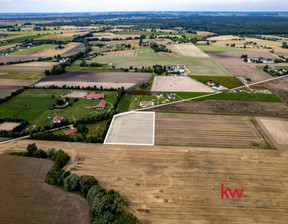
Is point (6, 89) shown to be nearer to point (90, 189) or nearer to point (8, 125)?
point (8, 125)

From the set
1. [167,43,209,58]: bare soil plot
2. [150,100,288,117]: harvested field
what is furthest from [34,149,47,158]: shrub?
[167,43,209,58]: bare soil plot

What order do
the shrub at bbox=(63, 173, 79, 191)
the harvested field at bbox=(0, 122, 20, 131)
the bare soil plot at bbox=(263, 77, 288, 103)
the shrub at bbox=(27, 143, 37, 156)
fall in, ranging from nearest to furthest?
1. the shrub at bbox=(63, 173, 79, 191)
2. the shrub at bbox=(27, 143, 37, 156)
3. the harvested field at bbox=(0, 122, 20, 131)
4. the bare soil plot at bbox=(263, 77, 288, 103)

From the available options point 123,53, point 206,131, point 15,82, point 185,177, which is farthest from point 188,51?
point 185,177

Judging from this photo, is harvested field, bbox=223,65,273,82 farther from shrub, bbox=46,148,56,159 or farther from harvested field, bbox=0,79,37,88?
harvested field, bbox=0,79,37,88

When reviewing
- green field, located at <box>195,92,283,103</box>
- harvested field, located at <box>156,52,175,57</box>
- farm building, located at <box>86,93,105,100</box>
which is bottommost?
green field, located at <box>195,92,283,103</box>

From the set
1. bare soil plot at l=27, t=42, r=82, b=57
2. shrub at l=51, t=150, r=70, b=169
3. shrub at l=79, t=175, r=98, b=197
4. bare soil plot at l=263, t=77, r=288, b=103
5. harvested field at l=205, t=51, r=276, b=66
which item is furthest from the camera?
bare soil plot at l=27, t=42, r=82, b=57

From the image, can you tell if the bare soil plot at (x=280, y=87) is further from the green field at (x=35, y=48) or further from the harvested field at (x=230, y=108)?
the green field at (x=35, y=48)

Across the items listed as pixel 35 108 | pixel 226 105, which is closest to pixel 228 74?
pixel 226 105

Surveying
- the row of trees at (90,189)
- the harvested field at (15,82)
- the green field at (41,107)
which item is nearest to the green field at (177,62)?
the harvested field at (15,82)

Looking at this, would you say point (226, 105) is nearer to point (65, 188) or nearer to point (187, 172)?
point (187, 172)
